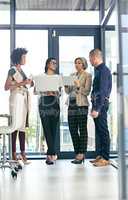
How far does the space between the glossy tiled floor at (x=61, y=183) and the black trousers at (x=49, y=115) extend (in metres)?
0.43

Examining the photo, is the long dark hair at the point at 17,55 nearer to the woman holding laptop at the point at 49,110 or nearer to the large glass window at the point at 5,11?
the woman holding laptop at the point at 49,110

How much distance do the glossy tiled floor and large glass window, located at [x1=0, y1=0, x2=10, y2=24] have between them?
2.74 metres

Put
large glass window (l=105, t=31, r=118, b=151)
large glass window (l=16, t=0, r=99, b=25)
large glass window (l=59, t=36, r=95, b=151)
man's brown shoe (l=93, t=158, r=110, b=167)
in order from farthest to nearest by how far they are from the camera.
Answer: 1. large glass window (l=16, t=0, r=99, b=25)
2. large glass window (l=59, t=36, r=95, b=151)
3. large glass window (l=105, t=31, r=118, b=151)
4. man's brown shoe (l=93, t=158, r=110, b=167)

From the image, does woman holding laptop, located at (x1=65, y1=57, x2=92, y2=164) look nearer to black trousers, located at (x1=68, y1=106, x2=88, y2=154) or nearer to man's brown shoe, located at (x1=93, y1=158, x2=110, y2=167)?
black trousers, located at (x1=68, y1=106, x2=88, y2=154)

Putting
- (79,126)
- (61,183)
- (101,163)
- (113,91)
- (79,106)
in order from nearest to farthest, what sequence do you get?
1. (61,183)
2. (101,163)
3. (79,106)
4. (79,126)
5. (113,91)

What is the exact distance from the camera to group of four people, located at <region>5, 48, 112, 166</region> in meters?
5.39

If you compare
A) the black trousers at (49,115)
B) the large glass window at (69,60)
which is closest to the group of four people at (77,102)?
the black trousers at (49,115)

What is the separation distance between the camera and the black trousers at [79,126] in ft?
19.1

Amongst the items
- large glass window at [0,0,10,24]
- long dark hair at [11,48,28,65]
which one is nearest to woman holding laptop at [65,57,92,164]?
long dark hair at [11,48,28,65]

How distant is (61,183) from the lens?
4113 mm

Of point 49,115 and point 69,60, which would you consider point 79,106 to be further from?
point 69,60

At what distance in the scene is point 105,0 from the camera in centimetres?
691

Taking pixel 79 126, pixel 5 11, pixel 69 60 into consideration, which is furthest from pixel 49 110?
pixel 5 11

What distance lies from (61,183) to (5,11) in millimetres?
3903
